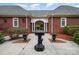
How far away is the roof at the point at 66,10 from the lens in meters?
8.39

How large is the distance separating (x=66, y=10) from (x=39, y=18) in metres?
1.28

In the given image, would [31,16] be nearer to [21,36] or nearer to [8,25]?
[8,25]

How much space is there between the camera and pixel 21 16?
8.38 meters

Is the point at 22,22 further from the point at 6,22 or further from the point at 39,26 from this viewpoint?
the point at 39,26

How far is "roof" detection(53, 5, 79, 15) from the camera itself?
27.5 ft

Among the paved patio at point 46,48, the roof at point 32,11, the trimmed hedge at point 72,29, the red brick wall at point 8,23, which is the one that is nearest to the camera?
the paved patio at point 46,48

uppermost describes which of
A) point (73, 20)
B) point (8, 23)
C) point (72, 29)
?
point (73, 20)

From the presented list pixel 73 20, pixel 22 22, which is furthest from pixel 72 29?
pixel 22 22

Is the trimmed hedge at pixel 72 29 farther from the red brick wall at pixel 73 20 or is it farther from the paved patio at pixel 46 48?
the paved patio at pixel 46 48

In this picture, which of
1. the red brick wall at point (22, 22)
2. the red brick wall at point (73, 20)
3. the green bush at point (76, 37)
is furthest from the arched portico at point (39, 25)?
the green bush at point (76, 37)

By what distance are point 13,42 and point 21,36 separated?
66cm

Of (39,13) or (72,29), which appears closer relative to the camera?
(39,13)

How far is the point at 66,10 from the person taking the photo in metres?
8.60

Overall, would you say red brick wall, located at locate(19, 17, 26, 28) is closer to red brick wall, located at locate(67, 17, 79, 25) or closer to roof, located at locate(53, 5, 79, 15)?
roof, located at locate(53, 5, 79, 15)
